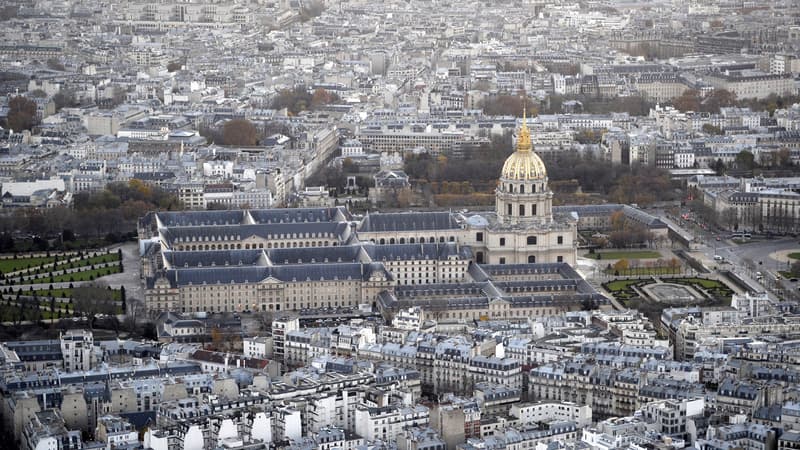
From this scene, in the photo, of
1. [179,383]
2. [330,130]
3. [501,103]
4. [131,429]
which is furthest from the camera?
[501,103]

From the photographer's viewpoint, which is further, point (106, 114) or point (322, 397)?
point (106, 114)

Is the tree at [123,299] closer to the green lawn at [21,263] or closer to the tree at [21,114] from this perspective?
the green lawn at [21,263]

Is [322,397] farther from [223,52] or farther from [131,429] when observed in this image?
[223,52]

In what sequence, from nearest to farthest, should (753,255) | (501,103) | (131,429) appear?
(131,429)
(753,255)
(501,103)

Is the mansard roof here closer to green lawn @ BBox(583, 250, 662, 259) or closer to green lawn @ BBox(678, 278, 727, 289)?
green lawn @ BBox(583, 250, 662, 259)

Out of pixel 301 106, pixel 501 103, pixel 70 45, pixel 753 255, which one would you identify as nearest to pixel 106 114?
pixel 301 106

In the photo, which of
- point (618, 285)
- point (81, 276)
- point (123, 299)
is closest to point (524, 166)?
point (618, 285)
